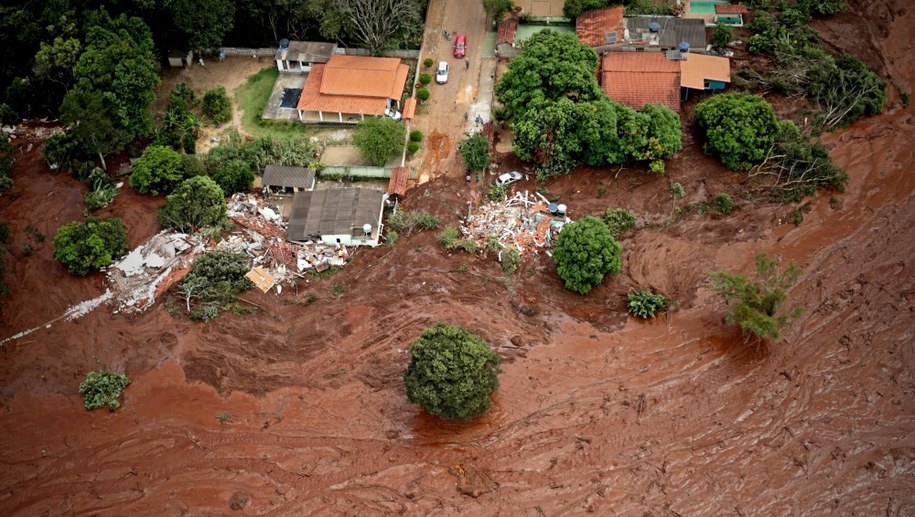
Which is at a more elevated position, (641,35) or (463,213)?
(641,35)

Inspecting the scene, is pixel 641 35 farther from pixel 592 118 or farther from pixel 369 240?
pixel 369 240

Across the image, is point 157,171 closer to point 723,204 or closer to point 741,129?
point 723,204

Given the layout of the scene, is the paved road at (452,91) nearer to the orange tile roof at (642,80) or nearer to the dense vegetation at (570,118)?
the dense vegetation at (570,118)

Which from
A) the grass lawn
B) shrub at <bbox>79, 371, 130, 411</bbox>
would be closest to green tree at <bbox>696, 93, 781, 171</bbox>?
the grass lawn

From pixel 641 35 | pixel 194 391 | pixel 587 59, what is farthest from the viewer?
pixel 641 35

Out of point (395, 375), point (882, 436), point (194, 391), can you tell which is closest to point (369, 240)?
point (395, 375)

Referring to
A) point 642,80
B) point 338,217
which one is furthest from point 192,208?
point 642,80
